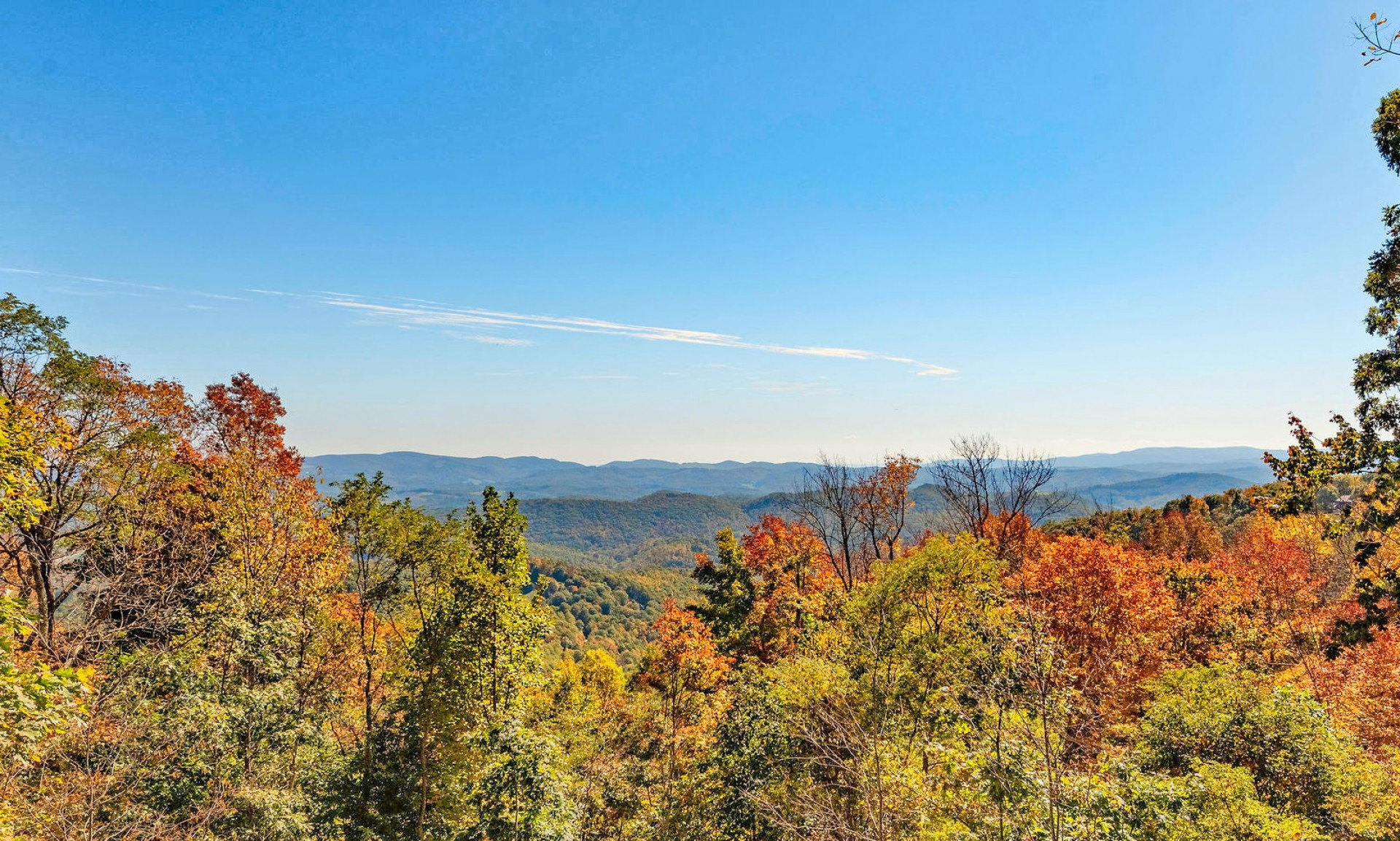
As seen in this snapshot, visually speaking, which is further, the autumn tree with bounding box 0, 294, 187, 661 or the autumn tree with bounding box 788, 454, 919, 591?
the autumn tree with bounding box 788, 454, 919, 591

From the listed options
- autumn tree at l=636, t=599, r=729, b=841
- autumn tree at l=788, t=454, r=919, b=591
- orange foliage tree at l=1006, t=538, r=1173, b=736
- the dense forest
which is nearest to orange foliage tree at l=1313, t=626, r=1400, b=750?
the dense forest

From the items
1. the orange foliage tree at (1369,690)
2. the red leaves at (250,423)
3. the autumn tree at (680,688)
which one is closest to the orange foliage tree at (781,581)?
the autumn tree at (680,688)

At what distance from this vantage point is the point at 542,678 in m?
14.1

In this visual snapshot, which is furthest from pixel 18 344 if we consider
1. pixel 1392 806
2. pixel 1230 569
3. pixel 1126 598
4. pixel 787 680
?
pixel 1230 569

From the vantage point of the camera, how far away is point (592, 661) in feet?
110

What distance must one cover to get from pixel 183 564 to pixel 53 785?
955 cm

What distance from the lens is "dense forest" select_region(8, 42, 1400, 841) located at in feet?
32.9

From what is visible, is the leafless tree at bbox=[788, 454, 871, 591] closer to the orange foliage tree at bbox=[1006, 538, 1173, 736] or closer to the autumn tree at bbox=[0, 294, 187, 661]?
the orange foliage tree at bbox=[1006, 538, 1173, 736]

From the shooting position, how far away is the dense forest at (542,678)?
10031 mm

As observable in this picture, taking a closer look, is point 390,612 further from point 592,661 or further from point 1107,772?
point 1107,772

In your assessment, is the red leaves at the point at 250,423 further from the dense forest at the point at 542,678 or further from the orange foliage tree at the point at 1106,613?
the orange foliage tree at the point at 1106,613

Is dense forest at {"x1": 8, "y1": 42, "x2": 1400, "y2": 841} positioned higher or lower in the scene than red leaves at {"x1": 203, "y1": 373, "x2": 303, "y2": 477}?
lower

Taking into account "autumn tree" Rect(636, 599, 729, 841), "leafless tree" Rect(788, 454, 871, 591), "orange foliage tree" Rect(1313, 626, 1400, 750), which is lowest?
"autumn tree" Rect(636, 599, 729, 841)

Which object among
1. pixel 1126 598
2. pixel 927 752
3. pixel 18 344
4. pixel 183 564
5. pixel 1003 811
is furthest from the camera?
pixel 1126 598
